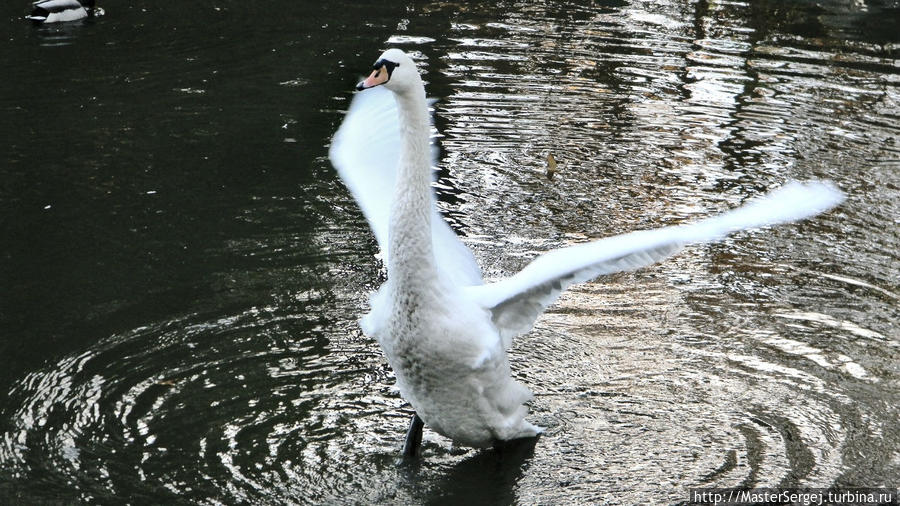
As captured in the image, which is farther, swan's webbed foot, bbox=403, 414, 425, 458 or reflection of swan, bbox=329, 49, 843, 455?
swan's webbed foot, bbox=403, 414, 425, 458

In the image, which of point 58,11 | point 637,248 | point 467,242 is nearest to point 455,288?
point 637,248

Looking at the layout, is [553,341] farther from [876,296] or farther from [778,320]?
[876,296]

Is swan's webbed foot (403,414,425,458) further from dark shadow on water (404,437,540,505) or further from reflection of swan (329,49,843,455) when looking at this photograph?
reflection of swan (329,49,843,455)

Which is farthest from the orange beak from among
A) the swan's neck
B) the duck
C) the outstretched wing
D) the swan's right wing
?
the duck

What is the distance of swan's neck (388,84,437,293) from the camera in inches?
200

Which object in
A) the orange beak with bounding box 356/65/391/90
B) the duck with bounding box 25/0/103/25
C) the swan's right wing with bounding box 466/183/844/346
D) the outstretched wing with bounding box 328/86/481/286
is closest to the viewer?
the orange beak with bounding box 356/65/391/90

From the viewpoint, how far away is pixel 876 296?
757 centimetres

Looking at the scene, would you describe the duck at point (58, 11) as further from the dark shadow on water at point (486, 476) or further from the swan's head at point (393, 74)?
the dark shadow on water at point (486, 476)

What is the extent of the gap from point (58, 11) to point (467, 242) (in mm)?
9208

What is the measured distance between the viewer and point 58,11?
49.5 feet

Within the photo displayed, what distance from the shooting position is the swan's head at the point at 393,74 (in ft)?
16.0

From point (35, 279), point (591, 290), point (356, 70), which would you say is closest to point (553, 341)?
point (591, 290)

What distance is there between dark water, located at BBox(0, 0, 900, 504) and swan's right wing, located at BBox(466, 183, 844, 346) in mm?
981

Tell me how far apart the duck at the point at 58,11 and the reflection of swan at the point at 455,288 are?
1113cm
